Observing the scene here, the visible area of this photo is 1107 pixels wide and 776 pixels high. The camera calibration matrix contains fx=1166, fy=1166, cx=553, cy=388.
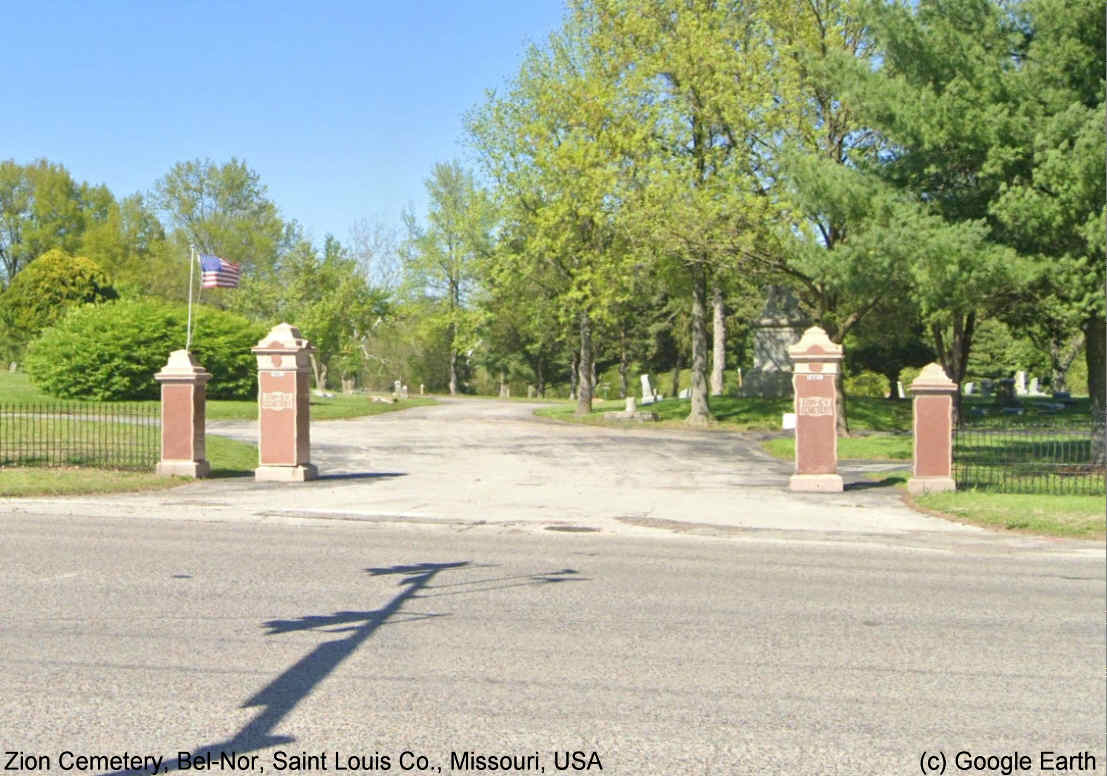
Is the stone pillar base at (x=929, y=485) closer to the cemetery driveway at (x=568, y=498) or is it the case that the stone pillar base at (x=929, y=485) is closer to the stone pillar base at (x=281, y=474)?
the cemetery driveway at (x=568, y=498)

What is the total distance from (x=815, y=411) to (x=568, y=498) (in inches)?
187

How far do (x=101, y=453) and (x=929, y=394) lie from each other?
15206mm

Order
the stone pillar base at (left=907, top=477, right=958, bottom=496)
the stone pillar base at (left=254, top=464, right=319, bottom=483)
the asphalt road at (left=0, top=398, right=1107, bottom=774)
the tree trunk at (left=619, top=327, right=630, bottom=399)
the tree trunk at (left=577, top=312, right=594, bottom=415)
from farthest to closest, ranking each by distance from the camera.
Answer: the tree trunk at (left=619, top=327, right=630, bottom=399) < the tree trunk at (left=577, top=312, right=594, bottom=415) < the stone pillar base at (left=254, top=464, right=319, bottom=483) < the stone pillar base at (left=907, top=477, right=958, bottom=496) < the asphalt road at (left=0, top=398, right=1107, bottom=774)

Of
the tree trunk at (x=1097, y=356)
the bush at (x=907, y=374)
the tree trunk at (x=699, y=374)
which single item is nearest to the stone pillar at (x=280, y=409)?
the tree trunk at (x=1097, y=356)

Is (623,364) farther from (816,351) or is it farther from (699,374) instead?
(816,351)

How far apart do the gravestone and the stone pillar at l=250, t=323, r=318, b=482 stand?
29.2 meters

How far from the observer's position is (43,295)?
6372 cm

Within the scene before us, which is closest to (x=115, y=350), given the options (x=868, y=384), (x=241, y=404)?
(x=241, y=404)

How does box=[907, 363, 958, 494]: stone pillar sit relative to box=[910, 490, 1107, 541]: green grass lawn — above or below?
above

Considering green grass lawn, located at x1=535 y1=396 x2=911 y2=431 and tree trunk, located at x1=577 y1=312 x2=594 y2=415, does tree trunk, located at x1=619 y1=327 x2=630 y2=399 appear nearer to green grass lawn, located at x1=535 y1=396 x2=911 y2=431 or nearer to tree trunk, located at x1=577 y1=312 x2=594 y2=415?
green grass lawn, located at x1=535 y1=396 x2=911 y2=431

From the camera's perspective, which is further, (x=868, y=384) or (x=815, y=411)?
(x=868, y=384)

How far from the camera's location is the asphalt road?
566cm

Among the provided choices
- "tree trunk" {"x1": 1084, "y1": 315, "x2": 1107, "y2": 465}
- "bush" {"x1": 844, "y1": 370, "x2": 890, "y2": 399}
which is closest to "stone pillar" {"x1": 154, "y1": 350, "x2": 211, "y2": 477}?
"tree trunk" {"x1": 1084, "y1": 315, "x2": 1107, "y2": 465}

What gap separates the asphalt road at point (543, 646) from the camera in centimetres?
566
